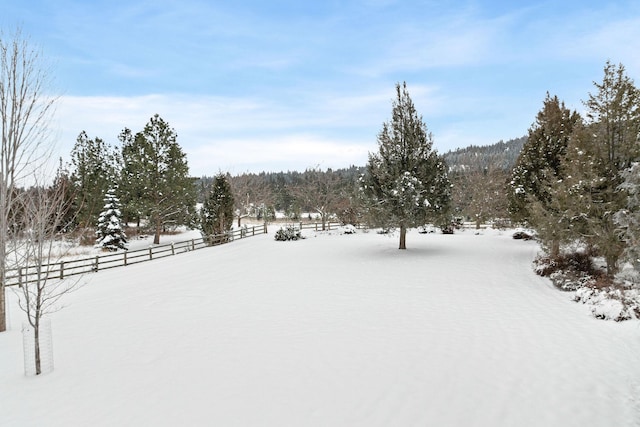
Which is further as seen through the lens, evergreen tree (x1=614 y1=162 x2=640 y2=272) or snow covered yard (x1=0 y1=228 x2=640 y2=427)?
evergreen tree (x1=614 y1=162 x2=640 y2=272)

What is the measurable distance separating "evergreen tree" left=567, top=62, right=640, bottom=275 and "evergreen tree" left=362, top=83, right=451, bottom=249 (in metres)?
8.64

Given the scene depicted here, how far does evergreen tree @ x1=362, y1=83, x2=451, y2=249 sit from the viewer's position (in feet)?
76.2

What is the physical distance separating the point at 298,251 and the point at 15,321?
1698 centimetres

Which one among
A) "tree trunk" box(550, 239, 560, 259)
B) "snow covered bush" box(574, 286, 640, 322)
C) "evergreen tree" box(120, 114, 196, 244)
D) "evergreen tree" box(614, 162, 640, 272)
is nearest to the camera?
"evergreen tree" box(614, 162, 640, 272)

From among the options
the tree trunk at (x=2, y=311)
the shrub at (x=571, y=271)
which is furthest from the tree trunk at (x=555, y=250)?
the tree trunk at (x=2, y=311)

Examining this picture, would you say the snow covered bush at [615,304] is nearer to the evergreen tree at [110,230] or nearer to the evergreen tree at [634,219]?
the evergreen tree at [634,219]

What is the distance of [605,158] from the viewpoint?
15.3 m

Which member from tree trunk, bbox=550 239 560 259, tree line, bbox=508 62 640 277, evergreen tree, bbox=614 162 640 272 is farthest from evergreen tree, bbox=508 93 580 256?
evergreen tree, bbox=614 162 640 272

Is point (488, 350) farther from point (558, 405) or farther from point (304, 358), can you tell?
point (304, 358)

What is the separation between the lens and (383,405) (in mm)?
6500

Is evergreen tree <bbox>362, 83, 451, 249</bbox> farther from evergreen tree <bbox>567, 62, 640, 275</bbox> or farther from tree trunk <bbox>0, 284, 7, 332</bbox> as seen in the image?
tree trunk <bbox>0, 284, 7, 332</bbox>

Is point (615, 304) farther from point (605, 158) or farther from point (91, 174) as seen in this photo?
point (91, 174)

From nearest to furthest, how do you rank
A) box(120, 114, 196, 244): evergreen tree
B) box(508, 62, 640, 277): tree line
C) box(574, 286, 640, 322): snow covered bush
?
1. box(574, 286, 640, 322): snow covered bush
2. box(508, 62, 640, 277): tree line
3. box(120, 114, 196, 244): evergreen tree

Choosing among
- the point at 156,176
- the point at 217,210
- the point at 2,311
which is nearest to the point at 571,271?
the point at 2,311
